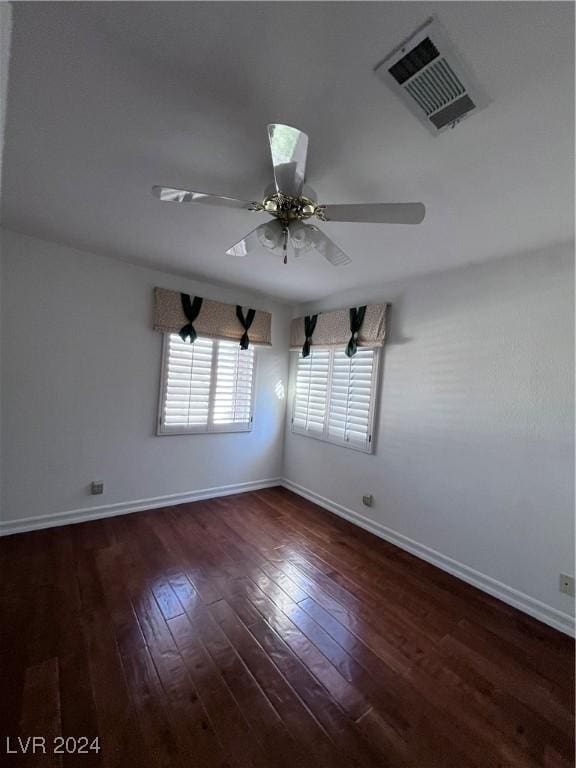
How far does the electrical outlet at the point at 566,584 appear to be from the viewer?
184cm

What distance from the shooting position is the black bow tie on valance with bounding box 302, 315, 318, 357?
11.8ft

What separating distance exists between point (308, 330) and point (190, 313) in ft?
4.42

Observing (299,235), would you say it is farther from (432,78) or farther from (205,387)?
(205,387)

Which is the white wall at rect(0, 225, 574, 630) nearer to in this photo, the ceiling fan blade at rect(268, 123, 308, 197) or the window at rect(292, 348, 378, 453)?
the window at rect(292, 348, 378, 453)

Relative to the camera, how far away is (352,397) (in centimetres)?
317

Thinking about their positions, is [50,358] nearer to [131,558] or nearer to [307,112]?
[131,558]

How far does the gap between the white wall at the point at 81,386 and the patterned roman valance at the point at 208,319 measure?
0.12m

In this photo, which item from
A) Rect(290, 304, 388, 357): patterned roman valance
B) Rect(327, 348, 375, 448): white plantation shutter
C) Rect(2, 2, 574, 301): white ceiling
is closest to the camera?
Rect(2, 2, 574, 301): white ceiling

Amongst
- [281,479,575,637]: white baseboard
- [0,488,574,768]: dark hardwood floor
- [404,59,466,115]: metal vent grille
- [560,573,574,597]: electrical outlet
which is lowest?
[0,488,574,768]: dark hardwood floor

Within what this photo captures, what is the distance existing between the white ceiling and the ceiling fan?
6.7 inches

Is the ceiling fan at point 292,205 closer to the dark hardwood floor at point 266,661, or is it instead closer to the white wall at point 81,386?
the white wall at point 81,386

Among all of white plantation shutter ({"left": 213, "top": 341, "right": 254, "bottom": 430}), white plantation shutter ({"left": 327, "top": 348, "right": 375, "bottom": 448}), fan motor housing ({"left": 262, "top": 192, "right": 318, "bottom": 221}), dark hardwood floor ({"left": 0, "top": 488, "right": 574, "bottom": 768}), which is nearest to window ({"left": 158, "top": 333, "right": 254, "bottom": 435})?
white plantation shutter ({"left": 213, "top": 341, "right": 254, "bottom": 430})

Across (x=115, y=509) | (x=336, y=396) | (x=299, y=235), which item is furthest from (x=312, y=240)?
(x=115, y=509)

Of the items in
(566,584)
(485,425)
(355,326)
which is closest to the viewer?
(566,584)
